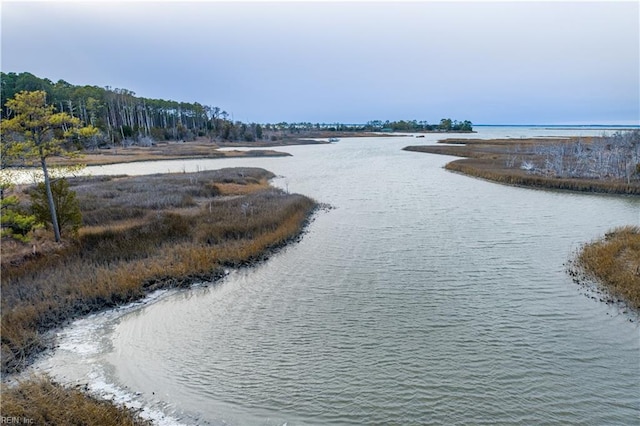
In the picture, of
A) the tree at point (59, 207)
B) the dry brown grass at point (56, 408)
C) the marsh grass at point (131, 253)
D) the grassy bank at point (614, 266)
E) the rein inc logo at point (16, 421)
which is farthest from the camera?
the tree at point (59, 207)

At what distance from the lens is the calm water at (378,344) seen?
908 centimetres

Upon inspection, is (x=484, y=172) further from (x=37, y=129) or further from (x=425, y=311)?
(x=37, y=129)

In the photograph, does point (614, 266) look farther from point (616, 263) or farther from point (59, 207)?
point (59, 207)

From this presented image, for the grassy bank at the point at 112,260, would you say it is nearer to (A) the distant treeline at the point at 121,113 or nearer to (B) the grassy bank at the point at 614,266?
(B) the grassy bank at the point at 614,266

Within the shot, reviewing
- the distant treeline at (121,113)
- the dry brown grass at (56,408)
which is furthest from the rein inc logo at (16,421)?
the distant treeline at (121,113)

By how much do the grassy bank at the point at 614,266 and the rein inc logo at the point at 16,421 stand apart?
1690 centimetres

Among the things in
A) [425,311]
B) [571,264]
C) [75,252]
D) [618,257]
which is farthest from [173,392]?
[618,257]

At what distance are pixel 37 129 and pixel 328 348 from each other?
16.2 meters

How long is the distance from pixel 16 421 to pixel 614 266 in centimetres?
1973

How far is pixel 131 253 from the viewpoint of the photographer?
727 inches

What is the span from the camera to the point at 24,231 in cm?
1770

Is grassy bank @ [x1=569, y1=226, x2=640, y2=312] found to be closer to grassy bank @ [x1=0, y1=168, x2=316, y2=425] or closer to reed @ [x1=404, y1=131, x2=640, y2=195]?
grassy bank @ [x1=0, y1=168, x2=316, y2=425]

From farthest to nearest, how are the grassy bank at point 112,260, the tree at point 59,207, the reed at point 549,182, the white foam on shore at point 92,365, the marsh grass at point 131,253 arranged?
the reed at point 549,182 < the tree at point 59,207 < the marsh grass at point 131,253 < the white foam on shore at point 92,365 < the grassy bank at point 112,260

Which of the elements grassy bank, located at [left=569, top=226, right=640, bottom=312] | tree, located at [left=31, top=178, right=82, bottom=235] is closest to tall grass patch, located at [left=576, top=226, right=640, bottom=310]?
grassy bank, located at [left=569, top=226, right=640, bottom=312]
